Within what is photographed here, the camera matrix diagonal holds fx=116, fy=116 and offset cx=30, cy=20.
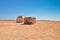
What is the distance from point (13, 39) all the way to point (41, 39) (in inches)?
75.9

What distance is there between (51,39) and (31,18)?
1507 centimetres

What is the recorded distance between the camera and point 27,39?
26.1 feet

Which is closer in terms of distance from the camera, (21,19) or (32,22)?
(32,22)

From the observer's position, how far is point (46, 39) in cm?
804

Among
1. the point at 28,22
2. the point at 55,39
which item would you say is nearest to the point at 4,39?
the point at 55,39

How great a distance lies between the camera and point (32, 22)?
910 inches

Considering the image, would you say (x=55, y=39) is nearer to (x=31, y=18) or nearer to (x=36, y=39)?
(x=36, y=39)

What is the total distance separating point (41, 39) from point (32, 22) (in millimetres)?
15082

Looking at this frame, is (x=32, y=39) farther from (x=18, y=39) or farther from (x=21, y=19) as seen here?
(x=21, y=19)

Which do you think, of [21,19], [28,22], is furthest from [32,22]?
[21,19]

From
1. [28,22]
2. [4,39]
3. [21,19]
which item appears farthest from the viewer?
[21,19]

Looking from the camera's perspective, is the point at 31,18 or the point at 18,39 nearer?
the point at 18,39

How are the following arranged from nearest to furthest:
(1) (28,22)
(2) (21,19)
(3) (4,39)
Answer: (3) (4,39)
(1) (28,22)
(2) (21,19)

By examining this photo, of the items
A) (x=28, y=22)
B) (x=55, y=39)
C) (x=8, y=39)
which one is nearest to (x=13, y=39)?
(x=8, y=39)
